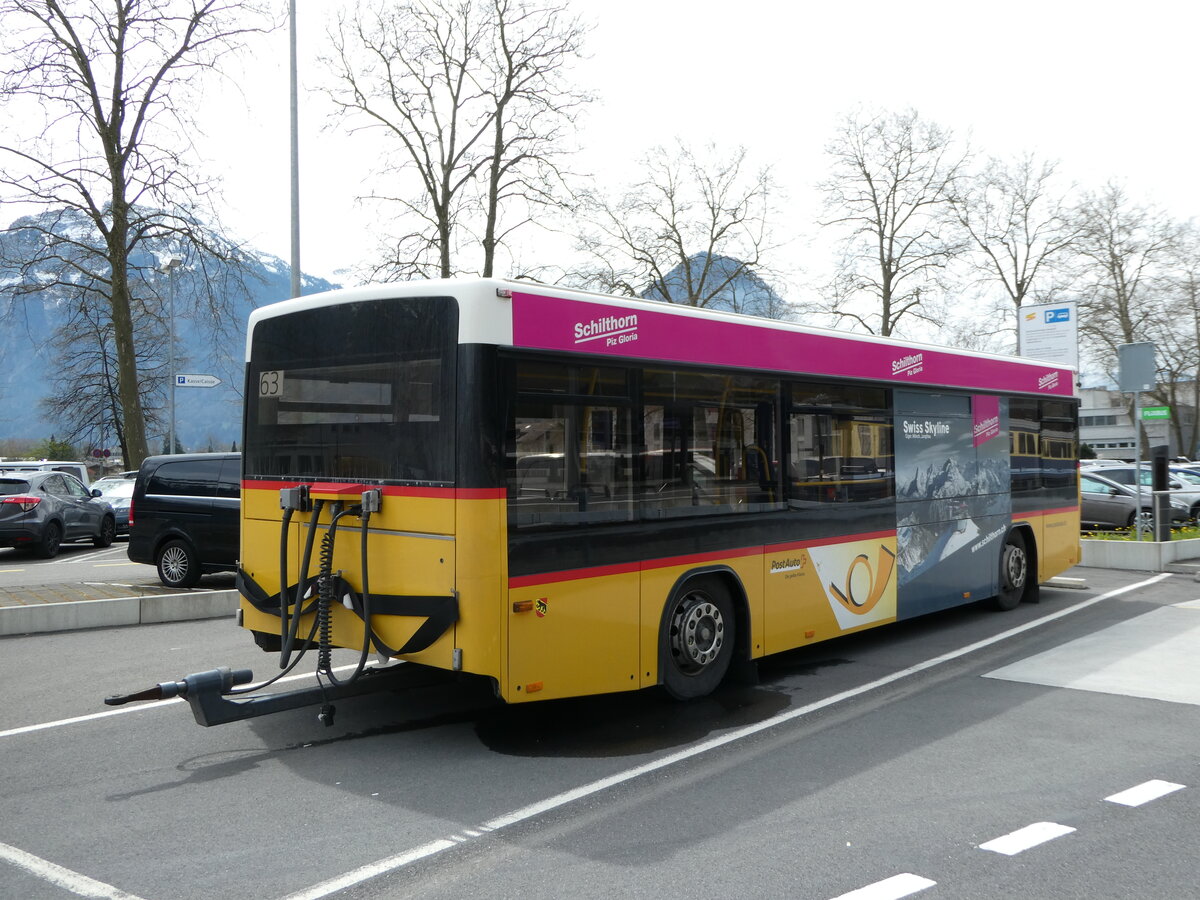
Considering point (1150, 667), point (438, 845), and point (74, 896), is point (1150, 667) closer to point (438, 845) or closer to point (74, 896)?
point (438, 845)

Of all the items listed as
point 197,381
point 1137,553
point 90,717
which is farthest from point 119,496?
point 1137,553

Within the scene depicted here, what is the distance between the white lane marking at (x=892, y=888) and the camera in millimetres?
4176

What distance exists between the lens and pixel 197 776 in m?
5.89

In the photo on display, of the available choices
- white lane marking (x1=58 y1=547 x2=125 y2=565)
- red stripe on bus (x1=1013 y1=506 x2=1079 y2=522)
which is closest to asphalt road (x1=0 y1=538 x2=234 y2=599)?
white lane marking (x1=58 y1=547 x2=125 y2=565)

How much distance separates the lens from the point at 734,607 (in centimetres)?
793

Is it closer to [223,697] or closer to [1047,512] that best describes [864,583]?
[1047,512]

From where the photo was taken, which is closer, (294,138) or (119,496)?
(294,138)

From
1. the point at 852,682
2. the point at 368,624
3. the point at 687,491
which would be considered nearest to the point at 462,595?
the point at 368,624

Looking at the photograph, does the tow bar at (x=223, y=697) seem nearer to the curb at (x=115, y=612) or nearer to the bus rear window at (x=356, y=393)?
the bus rear window at (x=356, y=393)

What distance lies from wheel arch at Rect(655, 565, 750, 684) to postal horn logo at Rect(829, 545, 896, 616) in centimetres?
133

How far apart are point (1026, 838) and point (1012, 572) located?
24.9 ft

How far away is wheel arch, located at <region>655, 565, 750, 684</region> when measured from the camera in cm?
710

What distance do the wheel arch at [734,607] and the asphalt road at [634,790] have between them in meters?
0.38

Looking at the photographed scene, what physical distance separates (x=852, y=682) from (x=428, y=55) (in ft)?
70.5
